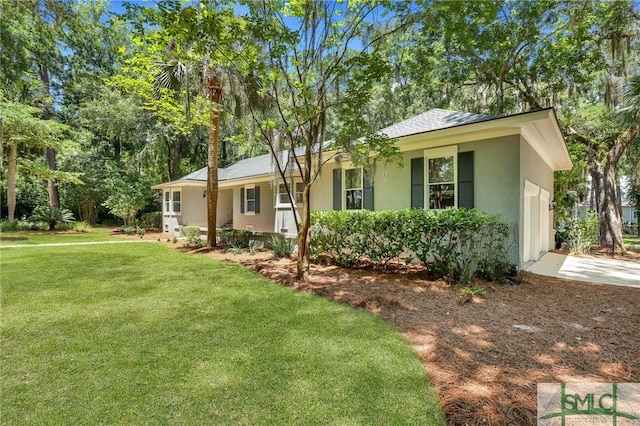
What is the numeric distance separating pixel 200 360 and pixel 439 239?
484cm

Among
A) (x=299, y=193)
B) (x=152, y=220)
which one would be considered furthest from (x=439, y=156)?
(x=152, y=220)

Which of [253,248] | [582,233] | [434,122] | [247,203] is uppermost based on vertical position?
[434,122]

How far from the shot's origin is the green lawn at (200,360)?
230cm

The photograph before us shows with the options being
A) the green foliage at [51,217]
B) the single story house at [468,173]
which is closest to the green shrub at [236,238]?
the single story house at [468,173]

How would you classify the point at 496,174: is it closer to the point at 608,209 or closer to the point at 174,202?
the point at 608,209

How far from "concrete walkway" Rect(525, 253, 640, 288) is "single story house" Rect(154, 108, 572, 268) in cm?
44

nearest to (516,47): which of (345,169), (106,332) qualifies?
(345,169)

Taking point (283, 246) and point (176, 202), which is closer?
point (283, 246)

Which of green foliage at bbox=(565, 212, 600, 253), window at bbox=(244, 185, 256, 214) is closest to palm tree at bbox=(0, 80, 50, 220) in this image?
window at bbox=(244, 185, 256, 214)

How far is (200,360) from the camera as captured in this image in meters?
3.05

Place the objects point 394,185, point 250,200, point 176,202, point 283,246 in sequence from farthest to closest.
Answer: point 176,202 → point 250,200 → point 283,246 → point 394,185

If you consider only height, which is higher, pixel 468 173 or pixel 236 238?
pixel 468 173

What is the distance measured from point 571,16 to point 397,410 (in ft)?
49.5

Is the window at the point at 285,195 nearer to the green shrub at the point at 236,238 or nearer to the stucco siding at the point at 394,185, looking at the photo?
the green shrub at the point at 236,238
